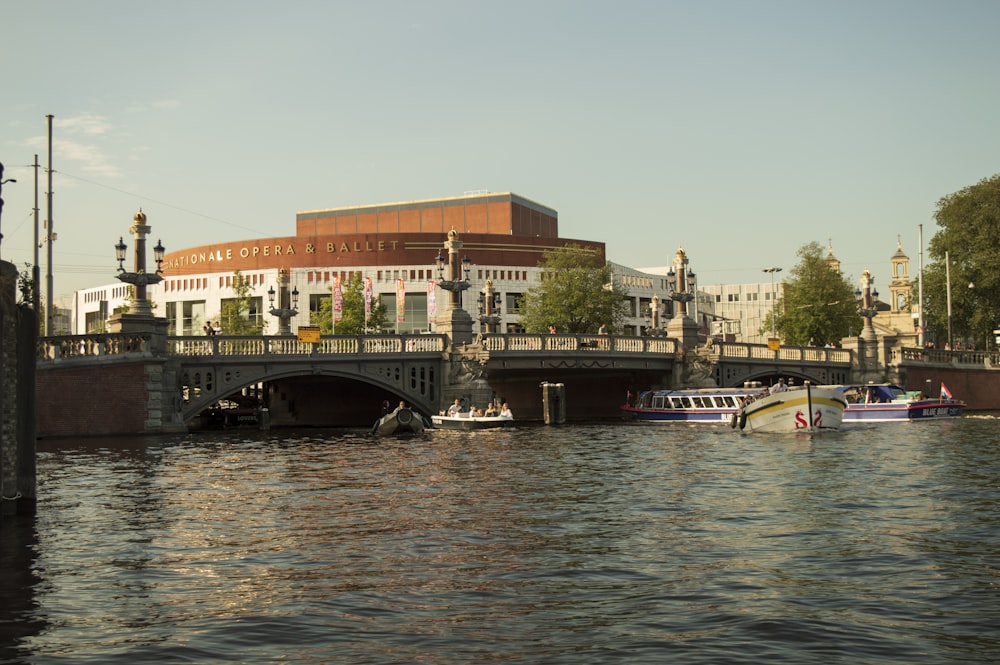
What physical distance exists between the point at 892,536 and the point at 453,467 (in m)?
17.6

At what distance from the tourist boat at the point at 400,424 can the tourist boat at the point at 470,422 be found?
7.43ft

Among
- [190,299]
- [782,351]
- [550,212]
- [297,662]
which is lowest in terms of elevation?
[297,662]

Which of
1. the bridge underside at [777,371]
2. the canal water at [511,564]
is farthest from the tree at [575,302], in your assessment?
the canal water at [511,564]

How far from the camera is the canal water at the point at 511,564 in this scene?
13328 mm

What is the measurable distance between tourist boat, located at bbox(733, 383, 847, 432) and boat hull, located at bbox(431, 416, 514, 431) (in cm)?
1280

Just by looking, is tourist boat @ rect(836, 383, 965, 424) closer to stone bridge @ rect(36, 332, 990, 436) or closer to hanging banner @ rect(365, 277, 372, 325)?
stone bridge @ rect(36, 332, 990, 436)

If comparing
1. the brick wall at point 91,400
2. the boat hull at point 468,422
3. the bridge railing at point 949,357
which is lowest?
the boat hull at point 468,422

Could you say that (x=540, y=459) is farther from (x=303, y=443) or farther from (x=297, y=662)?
(x=297, y=662)

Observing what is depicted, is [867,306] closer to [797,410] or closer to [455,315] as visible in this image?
[797,410]

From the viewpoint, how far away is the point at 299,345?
185 feet

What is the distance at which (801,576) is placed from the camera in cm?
1686

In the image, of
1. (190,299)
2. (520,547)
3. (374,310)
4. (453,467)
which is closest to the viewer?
(520,547)

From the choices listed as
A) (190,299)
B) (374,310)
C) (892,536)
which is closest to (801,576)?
(892,536)

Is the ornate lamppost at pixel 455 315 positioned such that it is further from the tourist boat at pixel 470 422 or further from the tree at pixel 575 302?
the tree at pixel 575 302
